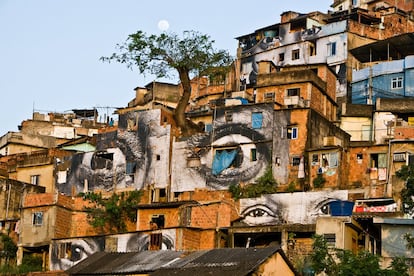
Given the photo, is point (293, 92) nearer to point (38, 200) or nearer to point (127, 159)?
point (127, 159)

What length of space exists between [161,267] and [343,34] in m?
26.2

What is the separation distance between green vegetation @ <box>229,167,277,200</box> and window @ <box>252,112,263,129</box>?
7.42 ft

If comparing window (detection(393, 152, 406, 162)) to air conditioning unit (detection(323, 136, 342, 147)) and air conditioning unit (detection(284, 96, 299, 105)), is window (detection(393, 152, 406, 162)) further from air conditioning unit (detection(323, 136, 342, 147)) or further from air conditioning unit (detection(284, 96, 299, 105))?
air conditioning unit (detection(284, 96, 299, 105))

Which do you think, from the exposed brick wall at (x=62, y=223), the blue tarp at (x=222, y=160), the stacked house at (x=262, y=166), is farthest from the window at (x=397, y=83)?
the exposed brick wall at (x=62, y=223)

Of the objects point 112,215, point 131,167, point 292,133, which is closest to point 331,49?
point 292,133

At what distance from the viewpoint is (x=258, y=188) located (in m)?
42.2

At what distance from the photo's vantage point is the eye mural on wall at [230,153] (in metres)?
43.4

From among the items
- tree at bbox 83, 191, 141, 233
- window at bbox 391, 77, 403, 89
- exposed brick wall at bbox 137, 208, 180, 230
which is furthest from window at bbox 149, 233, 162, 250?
window at bbox 391, 77, 403, 89

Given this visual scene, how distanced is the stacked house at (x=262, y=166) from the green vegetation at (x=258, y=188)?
19cm

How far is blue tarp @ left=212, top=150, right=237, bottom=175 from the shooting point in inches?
1737

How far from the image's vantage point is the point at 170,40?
49594 millimetres

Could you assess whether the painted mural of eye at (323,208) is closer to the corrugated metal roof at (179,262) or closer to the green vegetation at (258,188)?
the green vegetation at (258,188)

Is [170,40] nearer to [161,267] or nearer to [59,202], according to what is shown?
[59,202]

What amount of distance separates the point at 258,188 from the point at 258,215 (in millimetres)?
2061
